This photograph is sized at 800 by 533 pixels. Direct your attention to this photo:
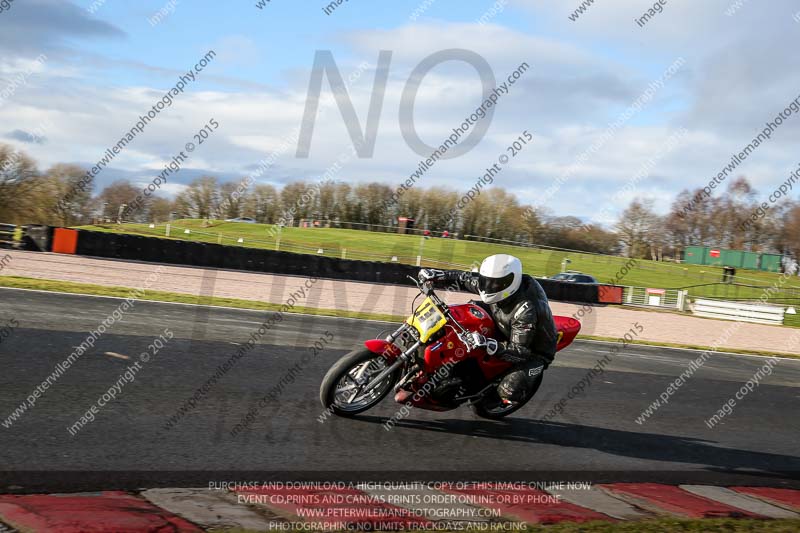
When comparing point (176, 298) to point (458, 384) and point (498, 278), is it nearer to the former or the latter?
point (458, 384)

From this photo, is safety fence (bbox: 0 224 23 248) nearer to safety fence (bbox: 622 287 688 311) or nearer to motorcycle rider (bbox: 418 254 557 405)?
motorcycle rider (bbox: 418 254 557 405)

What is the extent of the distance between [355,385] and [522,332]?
1573 mm

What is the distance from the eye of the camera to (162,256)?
2848 cm

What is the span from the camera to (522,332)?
6629mm

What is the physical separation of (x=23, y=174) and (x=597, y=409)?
4387 centimetres

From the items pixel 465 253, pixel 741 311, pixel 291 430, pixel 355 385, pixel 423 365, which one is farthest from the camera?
pixel 465 253

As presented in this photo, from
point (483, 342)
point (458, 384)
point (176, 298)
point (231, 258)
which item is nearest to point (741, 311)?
point (231, 258)

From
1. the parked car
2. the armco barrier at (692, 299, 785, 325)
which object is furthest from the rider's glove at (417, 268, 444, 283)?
the parked car

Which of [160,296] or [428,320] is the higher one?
[428,320]

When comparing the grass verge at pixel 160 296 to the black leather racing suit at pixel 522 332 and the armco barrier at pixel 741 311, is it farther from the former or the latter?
the armco barrier at pixel 741 311

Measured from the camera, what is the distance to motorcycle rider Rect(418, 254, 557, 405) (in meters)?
6.59

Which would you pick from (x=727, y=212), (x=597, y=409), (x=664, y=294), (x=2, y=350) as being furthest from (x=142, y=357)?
(x=727, y=212)

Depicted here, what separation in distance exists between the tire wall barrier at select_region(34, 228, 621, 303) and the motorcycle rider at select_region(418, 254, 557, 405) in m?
22.8

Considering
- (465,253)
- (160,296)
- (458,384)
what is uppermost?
(465,253)
